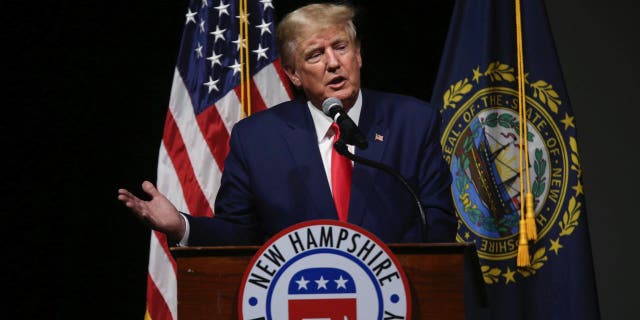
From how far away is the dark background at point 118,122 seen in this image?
3.09 meters

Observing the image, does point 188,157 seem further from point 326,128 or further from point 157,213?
point 157,213

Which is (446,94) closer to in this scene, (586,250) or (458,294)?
(586,250)

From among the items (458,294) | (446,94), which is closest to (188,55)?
(446,94)

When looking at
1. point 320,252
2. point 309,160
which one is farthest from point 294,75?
point 320,252

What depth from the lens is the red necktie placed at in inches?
80.6

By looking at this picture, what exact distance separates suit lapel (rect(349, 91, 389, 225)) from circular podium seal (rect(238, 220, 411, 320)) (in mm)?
521

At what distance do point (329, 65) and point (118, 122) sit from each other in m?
1.36

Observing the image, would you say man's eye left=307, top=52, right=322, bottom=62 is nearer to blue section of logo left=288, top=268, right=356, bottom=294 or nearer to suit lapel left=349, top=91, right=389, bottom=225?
suit lapel left=349, top=91, right=389, bottom=225

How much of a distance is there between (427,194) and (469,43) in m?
1.16

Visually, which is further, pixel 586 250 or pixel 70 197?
pixel 70 197

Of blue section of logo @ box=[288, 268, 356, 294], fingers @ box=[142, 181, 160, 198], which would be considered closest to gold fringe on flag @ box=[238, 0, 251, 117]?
fingers @ box=[142, 181, 160, 198]

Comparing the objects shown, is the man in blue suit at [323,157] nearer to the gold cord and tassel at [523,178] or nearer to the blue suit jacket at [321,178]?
the blue suit jacket at [321,178]

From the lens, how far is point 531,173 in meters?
2.85

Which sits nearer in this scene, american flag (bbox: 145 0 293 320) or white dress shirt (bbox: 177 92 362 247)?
white dress shirt (bbox: 177 92 362 247)
